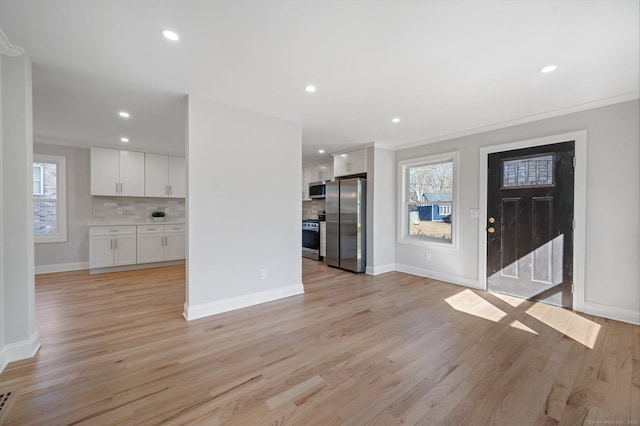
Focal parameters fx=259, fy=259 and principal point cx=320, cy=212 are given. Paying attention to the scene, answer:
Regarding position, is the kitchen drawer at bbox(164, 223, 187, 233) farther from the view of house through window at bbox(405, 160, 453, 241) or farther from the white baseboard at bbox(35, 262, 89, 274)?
the view of house through window at bbox(405, 160, 453, 241)

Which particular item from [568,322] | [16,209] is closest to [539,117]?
[568,322]

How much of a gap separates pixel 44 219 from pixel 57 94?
3.31 metres

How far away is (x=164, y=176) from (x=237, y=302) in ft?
12.8

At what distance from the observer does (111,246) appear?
190 inches

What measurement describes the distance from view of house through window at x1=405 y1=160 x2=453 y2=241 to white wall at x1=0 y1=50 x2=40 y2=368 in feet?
15.9

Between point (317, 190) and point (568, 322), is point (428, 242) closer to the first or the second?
point (568, 322)

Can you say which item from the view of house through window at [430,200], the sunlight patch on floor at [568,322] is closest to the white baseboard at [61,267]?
the view of house through window at [430,200]

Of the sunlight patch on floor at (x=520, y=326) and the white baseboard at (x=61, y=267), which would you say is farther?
the white baseboard at (x=61, y=267)

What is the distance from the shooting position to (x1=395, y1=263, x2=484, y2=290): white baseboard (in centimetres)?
390

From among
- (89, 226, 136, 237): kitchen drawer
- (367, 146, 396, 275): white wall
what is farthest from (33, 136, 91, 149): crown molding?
(367, 146, 396, 275): white wall

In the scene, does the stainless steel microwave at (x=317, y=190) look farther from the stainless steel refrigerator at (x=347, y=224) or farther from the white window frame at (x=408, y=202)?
the white window frame at (x=408, y=202)

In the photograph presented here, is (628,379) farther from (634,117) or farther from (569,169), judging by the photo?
(634,117)

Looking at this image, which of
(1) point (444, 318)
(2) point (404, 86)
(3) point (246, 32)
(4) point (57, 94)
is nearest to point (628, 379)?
(1) point (444, 318)

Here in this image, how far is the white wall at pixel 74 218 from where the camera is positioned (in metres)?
4.74
